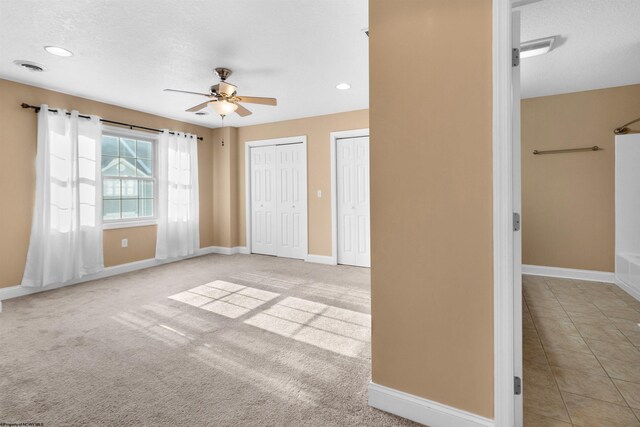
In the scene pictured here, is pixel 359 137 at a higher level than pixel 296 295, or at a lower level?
higher

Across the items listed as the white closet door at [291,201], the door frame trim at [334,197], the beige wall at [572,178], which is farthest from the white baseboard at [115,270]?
the beige wall at [572,178]

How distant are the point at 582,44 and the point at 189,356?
432 centimetres

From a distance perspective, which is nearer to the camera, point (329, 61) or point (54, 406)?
point (54, 406)

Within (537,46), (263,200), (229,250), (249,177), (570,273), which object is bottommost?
(570,273)

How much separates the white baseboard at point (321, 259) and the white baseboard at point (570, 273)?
2.86 meters

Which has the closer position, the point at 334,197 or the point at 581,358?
the point at 581,358

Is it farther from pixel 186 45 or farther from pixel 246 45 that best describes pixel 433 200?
pixel 186 45

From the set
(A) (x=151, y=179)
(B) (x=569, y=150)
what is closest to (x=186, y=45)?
(A) (x=151, y=179)

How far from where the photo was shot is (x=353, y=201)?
208 inches

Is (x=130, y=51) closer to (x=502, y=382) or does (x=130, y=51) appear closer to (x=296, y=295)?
(x=296, y=295)

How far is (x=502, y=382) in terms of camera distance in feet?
4.74

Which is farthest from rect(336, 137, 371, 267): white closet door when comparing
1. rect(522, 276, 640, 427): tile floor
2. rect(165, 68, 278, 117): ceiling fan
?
rect(522, 276, 640, 427): tile floor

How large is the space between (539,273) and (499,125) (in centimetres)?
405

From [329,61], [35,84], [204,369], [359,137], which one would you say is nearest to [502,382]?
[204,369]
